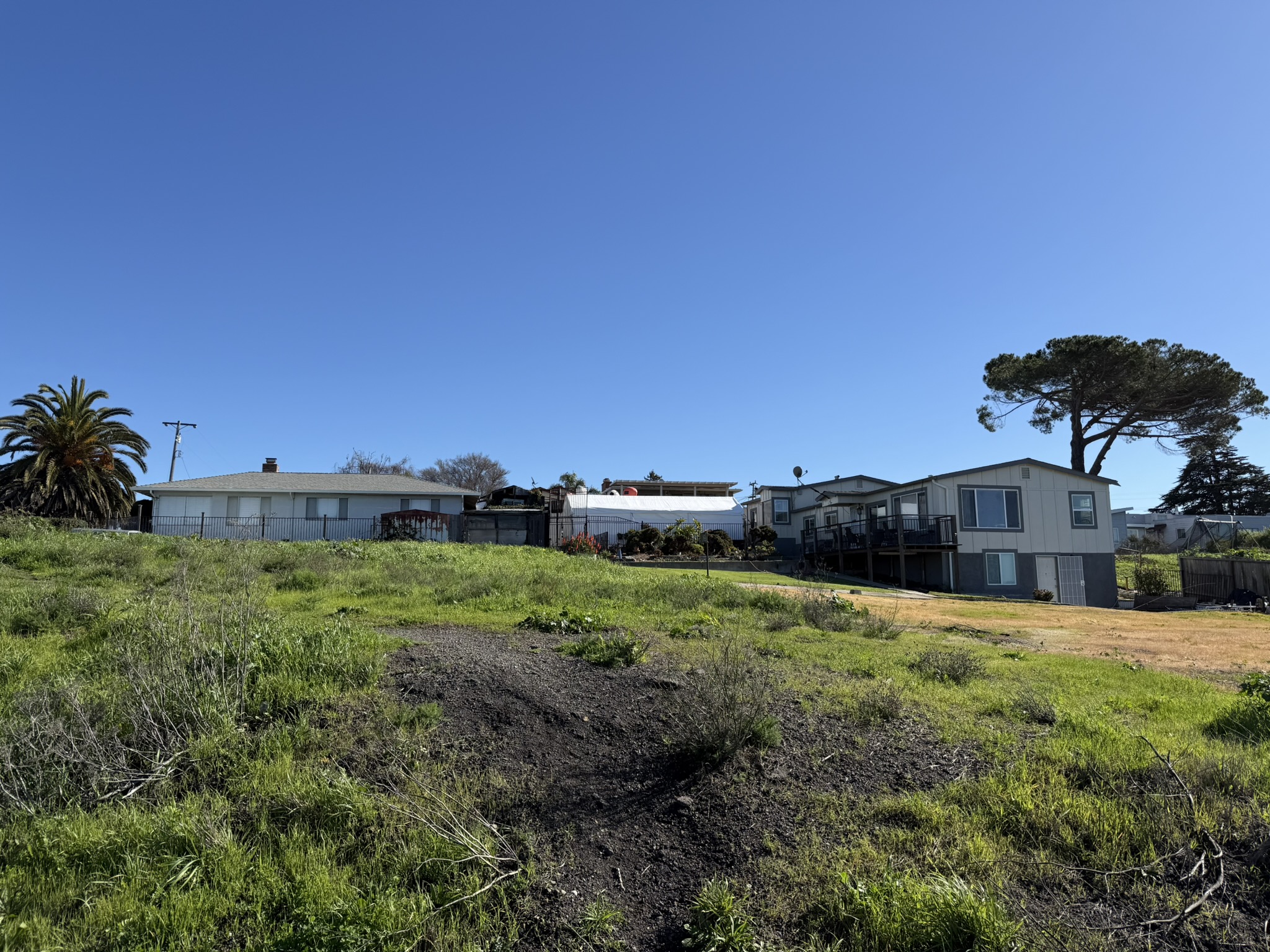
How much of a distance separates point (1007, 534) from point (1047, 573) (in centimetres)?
206

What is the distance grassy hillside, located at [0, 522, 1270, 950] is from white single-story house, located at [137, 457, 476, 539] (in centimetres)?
2388

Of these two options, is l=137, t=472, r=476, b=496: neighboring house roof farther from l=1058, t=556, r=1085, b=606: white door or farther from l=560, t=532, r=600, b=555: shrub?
l=1058, t=556, r=1085, b=606: white door

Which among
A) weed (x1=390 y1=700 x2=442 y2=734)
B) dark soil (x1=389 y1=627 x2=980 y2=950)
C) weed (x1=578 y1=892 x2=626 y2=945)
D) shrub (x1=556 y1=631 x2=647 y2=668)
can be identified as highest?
shrub (x1=556 y1=631 x2=647 y2=668)

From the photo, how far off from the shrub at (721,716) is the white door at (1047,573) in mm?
27676

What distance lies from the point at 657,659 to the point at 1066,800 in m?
3.53

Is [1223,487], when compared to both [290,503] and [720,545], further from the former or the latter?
[290,503]

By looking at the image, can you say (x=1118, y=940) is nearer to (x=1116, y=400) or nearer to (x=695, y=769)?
(x=695, y=769)

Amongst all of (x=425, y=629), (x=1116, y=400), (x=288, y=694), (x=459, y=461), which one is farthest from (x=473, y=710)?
(x=459, y=461)

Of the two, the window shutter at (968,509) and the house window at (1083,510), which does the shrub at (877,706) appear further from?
the house window at (1083,510)

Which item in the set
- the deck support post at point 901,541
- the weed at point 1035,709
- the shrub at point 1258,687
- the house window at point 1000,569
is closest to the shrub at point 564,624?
the weed at point 1035,709

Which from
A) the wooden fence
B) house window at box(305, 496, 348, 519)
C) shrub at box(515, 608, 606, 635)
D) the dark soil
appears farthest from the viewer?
house window at box(305, 496, 348, 519)

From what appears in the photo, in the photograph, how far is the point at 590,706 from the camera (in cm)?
548

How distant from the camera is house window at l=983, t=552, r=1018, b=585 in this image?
28641 mm

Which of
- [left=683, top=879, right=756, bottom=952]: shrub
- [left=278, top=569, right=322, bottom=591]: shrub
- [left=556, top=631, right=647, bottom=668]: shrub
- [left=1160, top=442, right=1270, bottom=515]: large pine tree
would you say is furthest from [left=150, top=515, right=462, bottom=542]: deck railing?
[left=1160, top=442, right=1270, bottom=515]: large pine tree
